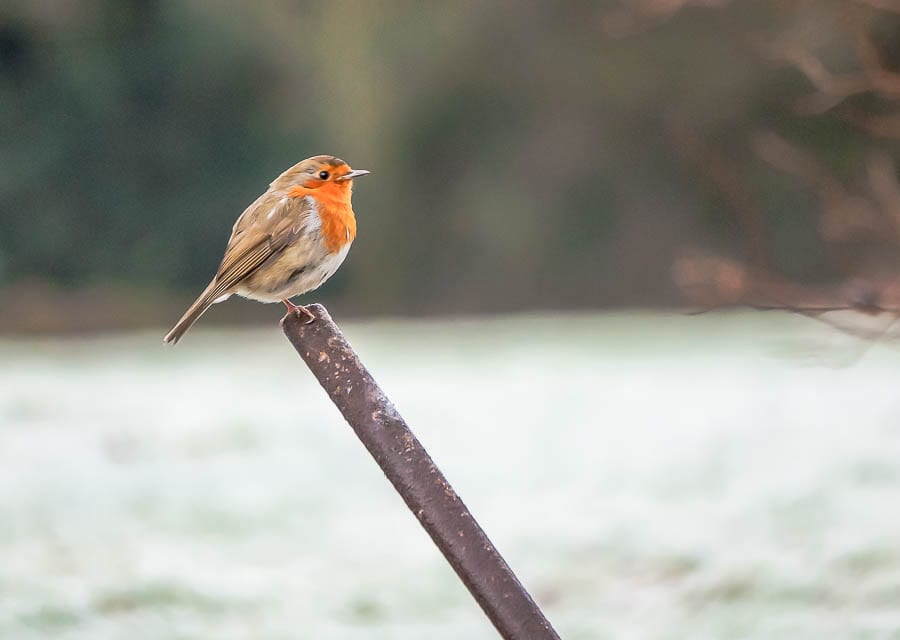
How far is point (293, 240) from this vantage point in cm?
293

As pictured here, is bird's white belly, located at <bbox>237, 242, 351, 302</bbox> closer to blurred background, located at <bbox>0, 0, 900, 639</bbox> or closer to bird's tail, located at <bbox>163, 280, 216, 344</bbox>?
bird's tail, located at <bbox>163, 280, 216, 344</bbox>

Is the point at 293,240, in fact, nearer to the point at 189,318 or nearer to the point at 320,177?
the point at 320,177

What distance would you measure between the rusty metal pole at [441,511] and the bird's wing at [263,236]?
0.69 m

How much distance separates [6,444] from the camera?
5.73 metres

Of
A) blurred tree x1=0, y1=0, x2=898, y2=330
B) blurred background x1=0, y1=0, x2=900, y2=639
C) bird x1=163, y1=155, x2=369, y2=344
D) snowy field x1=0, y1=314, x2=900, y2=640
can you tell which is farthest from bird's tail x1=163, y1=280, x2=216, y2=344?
blurred tree x1=0, y1=0, x2=898, y2=330

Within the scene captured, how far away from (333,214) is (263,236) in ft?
0.52

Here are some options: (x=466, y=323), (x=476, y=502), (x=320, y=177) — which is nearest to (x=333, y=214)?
(x=320, y=177)

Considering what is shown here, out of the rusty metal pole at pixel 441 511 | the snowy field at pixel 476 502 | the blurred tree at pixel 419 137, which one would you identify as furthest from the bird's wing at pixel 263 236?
the blurred tree at pixel 419 137

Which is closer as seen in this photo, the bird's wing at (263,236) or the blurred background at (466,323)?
the bird's wing at (263,236)

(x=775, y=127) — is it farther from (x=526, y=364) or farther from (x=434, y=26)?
(x=526, y=364)

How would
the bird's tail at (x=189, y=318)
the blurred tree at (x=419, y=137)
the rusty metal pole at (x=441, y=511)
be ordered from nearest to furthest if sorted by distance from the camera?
the rusty metal pole at (x=441, y=511) → the bird's tail at (x=189, y=318) → the blurred tree at (x=419, y=137)

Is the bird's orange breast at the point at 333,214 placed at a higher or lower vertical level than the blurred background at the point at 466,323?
lower

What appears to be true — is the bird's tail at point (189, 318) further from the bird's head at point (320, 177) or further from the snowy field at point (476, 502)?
the snowy field at point (476, 502)

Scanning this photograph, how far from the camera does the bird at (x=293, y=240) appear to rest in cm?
295
